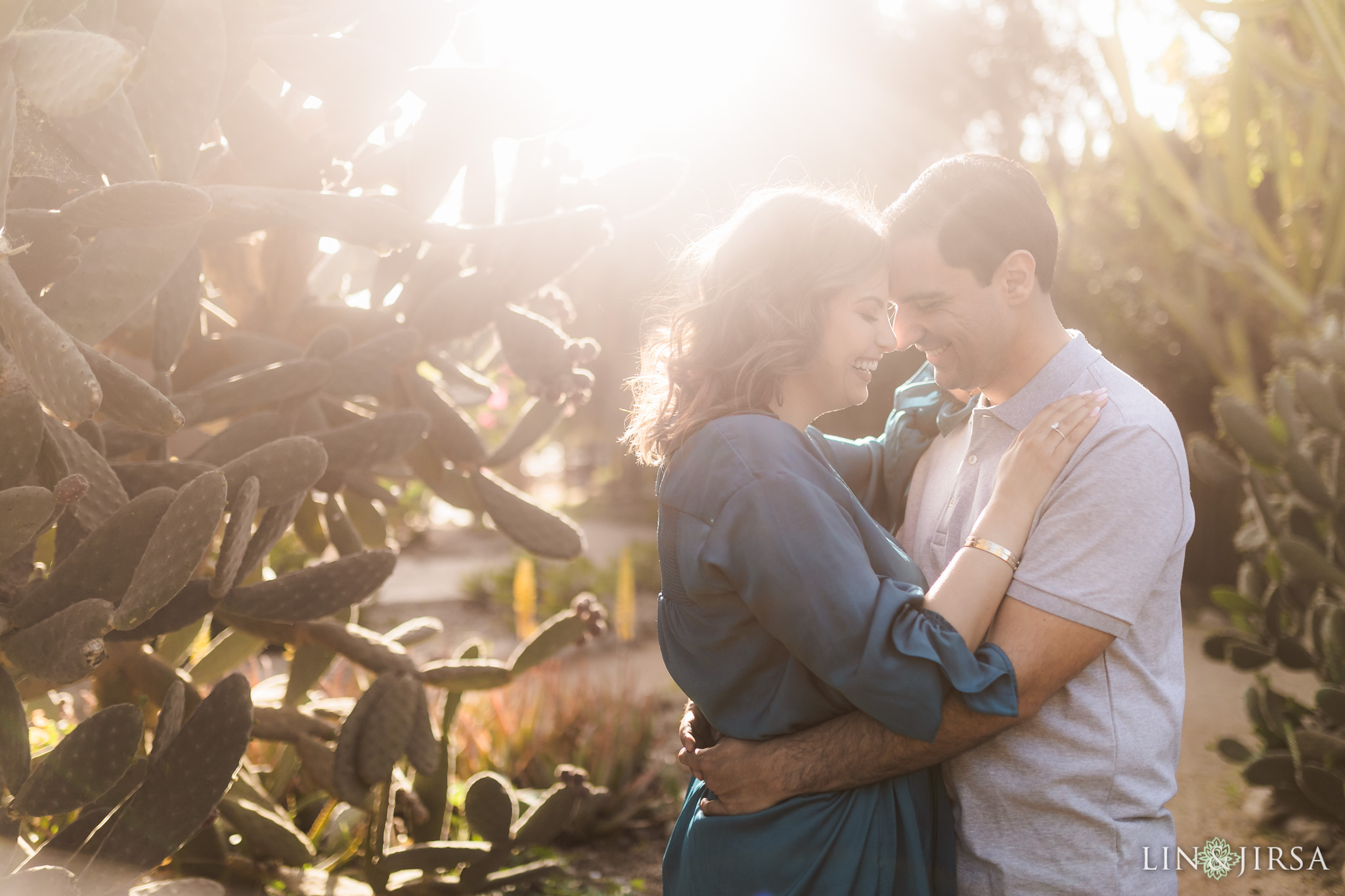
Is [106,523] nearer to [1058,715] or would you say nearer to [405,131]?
[405,131]

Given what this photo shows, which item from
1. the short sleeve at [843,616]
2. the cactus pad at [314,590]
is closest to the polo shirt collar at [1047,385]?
the short sleeve at [843,616]

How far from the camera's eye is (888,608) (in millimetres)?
1752

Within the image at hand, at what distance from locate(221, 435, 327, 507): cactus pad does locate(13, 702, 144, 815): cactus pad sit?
585 millimetres

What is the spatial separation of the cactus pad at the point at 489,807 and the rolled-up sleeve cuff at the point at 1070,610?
7.21 ft

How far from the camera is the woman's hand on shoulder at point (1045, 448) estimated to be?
1.95 m

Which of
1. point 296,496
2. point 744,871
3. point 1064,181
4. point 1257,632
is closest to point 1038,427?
point 744,871

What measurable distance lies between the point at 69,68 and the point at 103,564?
3.64ft

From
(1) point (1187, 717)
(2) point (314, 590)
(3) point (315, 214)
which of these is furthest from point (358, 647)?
(1) point (1187, 717)

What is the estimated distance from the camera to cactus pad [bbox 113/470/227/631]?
198 centimetres

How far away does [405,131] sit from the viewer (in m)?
3.52

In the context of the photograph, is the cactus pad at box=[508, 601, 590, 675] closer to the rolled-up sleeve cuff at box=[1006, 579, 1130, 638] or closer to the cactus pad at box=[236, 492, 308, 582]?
the cactus pad at box=[236, 492, 308, 582]

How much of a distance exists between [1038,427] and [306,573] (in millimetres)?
1985

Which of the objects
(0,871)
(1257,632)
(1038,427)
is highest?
(1038,427)

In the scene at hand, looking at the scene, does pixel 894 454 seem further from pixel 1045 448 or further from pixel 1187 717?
pixel 1187 717
